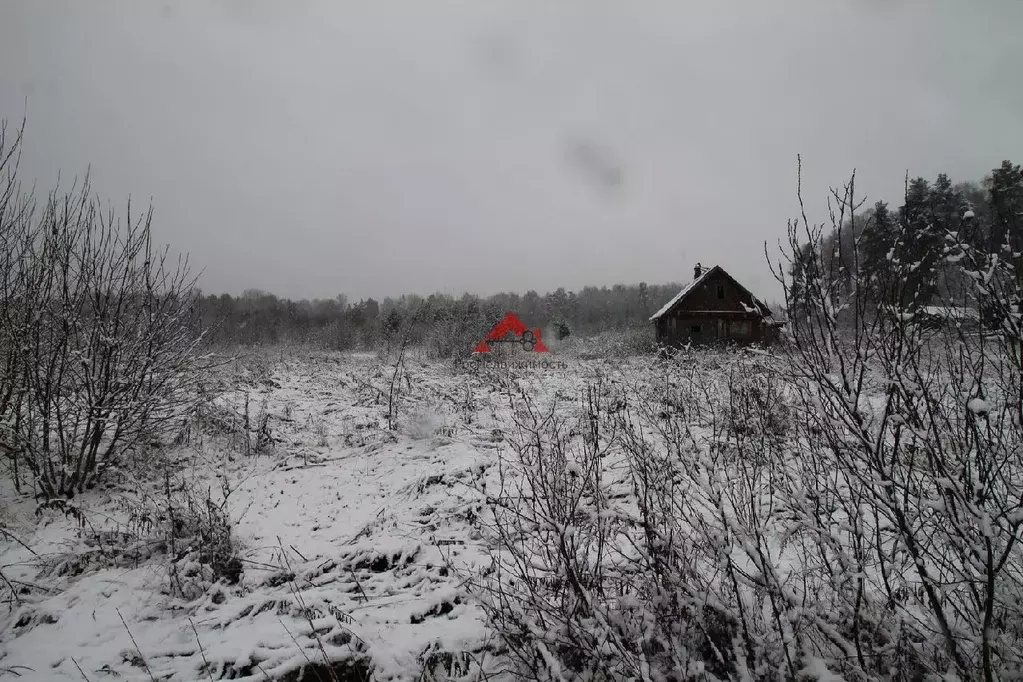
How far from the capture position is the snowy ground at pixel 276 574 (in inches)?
120

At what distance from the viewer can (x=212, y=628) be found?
342 cm

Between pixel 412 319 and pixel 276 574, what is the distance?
2335cm

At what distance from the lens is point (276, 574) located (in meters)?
4.01

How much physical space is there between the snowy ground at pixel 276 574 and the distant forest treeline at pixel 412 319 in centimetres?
301

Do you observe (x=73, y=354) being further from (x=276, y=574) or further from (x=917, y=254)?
(x=917, y=254)

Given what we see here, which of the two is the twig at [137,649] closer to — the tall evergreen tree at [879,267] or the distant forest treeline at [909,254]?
the distant forest treeline at [909,254]

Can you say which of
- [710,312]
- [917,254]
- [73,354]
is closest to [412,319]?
[710,312]

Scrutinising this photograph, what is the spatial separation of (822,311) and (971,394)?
89cm

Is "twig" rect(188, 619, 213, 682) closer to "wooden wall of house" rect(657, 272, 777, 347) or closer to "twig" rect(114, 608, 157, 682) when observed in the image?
"twig" rect(114, 608, 157, 682)

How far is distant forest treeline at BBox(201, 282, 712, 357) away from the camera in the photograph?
22.8m

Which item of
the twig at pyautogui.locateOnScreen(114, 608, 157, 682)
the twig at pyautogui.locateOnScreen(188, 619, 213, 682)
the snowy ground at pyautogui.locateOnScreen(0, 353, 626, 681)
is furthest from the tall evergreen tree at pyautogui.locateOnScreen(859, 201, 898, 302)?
the twig at pyautogui.locateOnScreen(114, 608, 157, 682)

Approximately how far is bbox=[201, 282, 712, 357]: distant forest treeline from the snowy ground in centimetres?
301

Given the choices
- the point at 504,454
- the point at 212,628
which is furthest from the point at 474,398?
the point at 212,628

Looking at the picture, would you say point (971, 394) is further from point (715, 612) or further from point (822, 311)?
point (715, 612)
